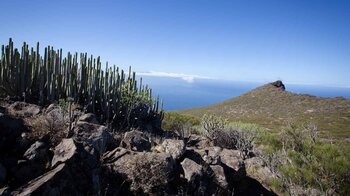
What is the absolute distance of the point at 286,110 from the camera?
47.8 metres

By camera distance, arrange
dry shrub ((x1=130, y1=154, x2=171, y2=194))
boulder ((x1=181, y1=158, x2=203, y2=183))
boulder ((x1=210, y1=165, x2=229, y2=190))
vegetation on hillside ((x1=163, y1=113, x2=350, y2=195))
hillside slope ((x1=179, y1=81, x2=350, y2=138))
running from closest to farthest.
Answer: vegetation on hillside ((x1=163, y1=113, x2=350, y2=195))
dry shrub ((x1=130, y1=154, x2=171, y2=194))
boulder ((x1=181, y1=158, x2=203, y2=183))
boulder ((x1=210, y1=165, x2=229, y2=190))
hillside slope ((x1=179, y1=81, x2=350, y2=138))

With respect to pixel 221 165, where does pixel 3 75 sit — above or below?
above

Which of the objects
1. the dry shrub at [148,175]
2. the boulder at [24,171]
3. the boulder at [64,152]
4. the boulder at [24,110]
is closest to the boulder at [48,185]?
the boulder at [64,152]

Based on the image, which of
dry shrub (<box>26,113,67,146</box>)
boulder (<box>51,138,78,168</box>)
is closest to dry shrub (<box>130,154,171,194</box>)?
boulder (<box>51,138,78,168</box>)

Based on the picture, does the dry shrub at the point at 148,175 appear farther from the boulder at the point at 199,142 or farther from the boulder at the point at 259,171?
the boulder at the point at 199,142

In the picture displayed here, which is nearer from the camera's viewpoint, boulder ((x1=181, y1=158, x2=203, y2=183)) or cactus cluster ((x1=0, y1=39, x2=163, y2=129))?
boulder ((x1=181, y1=158, x2=203, y2=183))

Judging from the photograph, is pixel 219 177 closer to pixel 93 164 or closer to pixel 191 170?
pixel 191 170

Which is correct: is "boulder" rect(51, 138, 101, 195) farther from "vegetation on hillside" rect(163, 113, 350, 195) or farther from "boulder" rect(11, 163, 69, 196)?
"vegetation on hillside" rect(163, 113, 350, 195)

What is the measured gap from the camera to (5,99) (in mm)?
9555

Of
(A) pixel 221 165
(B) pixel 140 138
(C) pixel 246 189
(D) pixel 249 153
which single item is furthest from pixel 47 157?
(D) pixel 249 153

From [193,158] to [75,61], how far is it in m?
6.91

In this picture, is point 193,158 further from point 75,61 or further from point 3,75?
point 3,75

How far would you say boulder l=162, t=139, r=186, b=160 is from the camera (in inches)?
280

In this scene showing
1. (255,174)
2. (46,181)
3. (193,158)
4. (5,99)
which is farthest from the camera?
(5,99)
